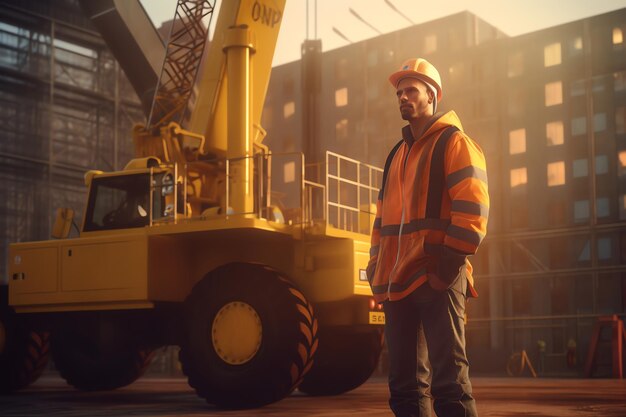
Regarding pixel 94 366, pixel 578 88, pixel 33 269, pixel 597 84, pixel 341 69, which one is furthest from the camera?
pixel 341 69

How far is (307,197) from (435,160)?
6836 mm

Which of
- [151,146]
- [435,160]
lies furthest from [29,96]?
[435,160]

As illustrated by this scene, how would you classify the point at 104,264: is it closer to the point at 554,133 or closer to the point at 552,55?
the point at 554,133

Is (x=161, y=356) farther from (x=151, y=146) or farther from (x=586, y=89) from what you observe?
(x=586, y=89)

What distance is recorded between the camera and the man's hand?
178 inches

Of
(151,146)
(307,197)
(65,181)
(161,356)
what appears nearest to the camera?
(307,197)

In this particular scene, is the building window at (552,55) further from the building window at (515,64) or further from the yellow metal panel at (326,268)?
the yellow metal panel at (326,268)

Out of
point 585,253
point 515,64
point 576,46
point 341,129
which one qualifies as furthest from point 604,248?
point 341,129

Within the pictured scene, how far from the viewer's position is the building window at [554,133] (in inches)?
1934

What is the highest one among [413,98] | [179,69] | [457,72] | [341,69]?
[341,69]

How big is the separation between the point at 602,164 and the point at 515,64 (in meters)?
7.76

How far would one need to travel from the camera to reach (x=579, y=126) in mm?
48375

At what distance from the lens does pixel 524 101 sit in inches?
1997

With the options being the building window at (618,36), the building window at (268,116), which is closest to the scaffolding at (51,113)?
the building window at (268,116)
